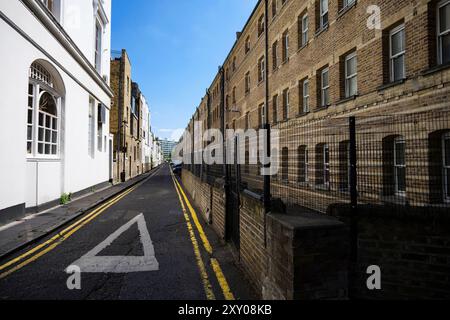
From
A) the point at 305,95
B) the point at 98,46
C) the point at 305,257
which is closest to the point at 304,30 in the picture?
the point at 305,95

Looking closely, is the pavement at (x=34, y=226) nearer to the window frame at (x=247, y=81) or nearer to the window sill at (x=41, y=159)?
the window sill at (x=41, y=159)

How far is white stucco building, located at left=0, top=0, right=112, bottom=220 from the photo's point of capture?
26.2ft

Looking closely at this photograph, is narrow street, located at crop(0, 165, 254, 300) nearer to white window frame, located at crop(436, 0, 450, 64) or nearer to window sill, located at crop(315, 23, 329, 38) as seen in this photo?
white window frame, located at crop(436, 0, 450, 64)

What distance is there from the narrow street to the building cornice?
24.6 ft

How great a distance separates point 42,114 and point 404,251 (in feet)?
41.2

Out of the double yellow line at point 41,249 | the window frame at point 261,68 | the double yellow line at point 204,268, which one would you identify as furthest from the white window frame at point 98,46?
the double yellow line at point 204,268

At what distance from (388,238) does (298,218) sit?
1.33 m

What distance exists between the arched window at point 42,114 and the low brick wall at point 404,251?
11166mm

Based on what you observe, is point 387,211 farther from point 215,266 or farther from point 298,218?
point 215,266

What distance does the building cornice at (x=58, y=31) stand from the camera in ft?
30.1

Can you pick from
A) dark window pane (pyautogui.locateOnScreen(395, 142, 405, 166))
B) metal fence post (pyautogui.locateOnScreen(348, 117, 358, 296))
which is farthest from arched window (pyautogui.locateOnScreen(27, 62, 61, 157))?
dark window pane (pyautogui.locateOnScreen(395, 142, 405, 166))

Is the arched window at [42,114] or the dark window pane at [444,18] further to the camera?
the arched window at [42,114]

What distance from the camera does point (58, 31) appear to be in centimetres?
1105
